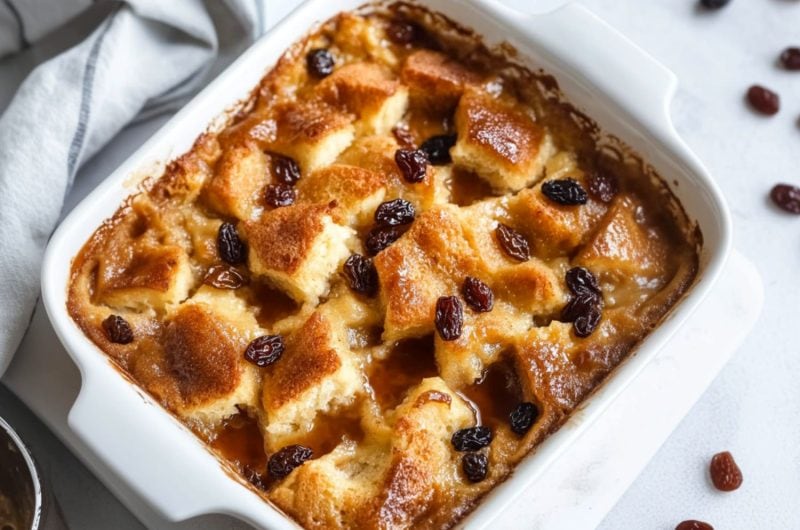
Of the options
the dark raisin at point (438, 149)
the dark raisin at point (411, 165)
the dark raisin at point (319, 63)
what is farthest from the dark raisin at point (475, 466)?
the dark raisin at point (319, 63)

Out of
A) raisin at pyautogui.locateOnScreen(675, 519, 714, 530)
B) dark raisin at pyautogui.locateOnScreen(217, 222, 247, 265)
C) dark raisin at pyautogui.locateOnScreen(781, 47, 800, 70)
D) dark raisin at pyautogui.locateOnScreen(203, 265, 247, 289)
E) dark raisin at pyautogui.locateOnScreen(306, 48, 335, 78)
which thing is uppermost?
dark raisin at pyautogui.locateOnScreen(781, 47, 800, 70)

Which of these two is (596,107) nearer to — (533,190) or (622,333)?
(533,190)

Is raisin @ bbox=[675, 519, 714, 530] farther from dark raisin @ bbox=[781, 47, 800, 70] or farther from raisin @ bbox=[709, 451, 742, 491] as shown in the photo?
dark raisin @ bbox=[781, 47, 800, 70]

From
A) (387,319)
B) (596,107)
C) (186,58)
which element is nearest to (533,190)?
(596,107)

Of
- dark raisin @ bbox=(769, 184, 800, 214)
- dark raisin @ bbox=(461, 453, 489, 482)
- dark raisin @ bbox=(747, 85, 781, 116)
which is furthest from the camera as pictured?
dark raisin @ bbox=(747, 85, 781, 116)

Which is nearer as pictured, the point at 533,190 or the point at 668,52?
the point at 533,190

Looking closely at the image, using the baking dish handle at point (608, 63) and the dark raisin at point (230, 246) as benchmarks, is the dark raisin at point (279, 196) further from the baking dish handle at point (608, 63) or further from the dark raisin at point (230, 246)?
the baking dish handle at point (608, 63)

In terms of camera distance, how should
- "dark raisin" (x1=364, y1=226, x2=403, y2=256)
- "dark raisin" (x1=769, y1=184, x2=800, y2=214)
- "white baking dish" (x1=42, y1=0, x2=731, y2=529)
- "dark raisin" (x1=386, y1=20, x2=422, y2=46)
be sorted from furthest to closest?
"dark raisin" (x1=769, y1=184, x2=800, y2=214) < "dark raisin" (x1=386, y1=20, x2=422, y2=46) < "dark raisin" (x1=364, y1=226, x2=403, y2=256) < "white baking dish" (x1=42, y1=0, x2=731, y2=529)

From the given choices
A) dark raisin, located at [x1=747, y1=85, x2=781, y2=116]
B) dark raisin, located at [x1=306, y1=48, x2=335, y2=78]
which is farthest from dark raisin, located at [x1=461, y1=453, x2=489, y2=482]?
dark raisin, located at [x1=747, y1=85, x2=781, y2=116]
